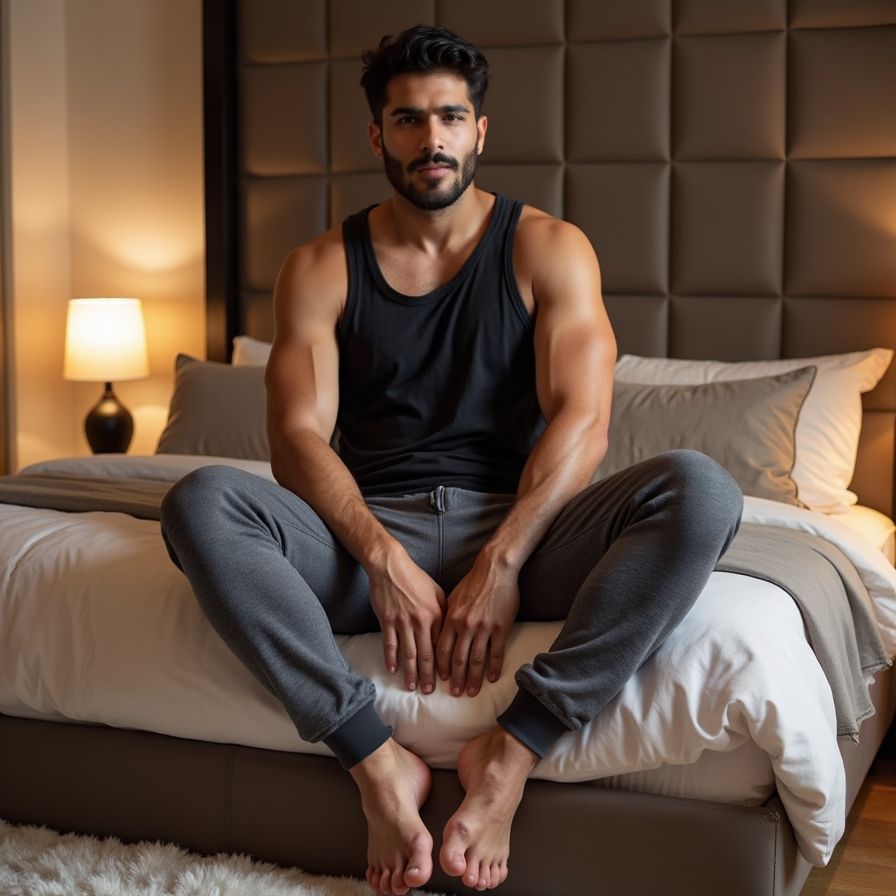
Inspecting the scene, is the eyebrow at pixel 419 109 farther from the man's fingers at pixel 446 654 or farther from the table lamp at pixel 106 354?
the table lamp at pixel 106 354

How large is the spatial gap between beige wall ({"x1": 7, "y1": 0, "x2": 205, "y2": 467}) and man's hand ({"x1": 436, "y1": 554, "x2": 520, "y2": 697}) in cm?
260

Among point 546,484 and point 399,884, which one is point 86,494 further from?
point 399,884

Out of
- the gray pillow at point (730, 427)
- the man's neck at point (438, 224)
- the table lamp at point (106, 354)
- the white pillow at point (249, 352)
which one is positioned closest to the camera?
the man's neck at point (438, 224)

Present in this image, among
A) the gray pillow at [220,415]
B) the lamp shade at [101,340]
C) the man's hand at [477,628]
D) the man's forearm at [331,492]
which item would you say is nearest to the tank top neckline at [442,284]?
the man's forearm at [331,492]

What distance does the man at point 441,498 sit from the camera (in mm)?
1814

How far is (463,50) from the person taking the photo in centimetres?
238

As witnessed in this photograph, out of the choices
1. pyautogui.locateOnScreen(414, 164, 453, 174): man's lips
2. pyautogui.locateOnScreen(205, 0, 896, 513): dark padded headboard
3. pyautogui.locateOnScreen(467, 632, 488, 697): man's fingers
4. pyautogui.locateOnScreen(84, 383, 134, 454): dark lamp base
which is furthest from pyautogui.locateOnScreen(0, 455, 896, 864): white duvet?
pyautogui.locateOnScreen(84, 383, 134, 454): dark lamp base

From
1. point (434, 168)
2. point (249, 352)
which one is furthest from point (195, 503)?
point (249, 352)

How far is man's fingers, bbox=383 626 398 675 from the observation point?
6.39ft

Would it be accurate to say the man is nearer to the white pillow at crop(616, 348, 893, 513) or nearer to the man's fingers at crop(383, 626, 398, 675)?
the man's fingers at crop(383, 626, 398, 675)

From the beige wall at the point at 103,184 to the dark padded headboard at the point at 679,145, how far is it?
360 mm

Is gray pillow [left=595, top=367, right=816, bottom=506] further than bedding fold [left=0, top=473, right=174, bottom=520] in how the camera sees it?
Yes

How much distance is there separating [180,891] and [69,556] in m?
0.66

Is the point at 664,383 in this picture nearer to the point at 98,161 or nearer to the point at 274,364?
the point at 274,364
